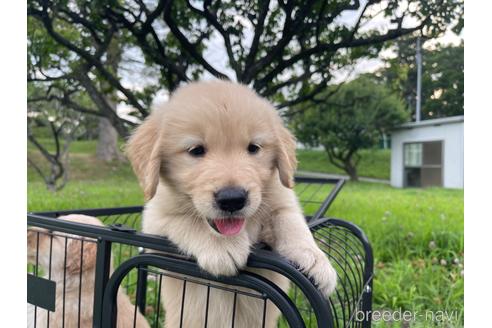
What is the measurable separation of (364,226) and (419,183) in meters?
6.15

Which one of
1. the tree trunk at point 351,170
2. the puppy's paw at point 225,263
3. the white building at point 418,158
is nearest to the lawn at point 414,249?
the puppy's paw at point 225,263

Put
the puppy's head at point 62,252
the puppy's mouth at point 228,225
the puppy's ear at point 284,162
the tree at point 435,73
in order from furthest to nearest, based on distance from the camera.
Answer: the tree at point 435,73
the puppy's head at point 62,252
the puppy's ear at point 284,162
the puppy's mouth at point 228,225

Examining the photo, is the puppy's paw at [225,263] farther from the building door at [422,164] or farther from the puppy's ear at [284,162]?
the building door at [422,164]

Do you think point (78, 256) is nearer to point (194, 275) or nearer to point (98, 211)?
point (98, 211)

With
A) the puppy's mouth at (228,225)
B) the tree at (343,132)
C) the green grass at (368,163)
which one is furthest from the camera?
the green grass at (368,163)

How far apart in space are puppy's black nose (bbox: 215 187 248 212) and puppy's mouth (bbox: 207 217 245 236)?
0.27ft

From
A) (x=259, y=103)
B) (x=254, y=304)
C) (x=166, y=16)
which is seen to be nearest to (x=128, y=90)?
(x=166, y=16)

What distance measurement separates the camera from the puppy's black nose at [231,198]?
3.36 feet

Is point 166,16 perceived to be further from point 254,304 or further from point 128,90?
point 254,304

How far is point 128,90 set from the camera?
328cm

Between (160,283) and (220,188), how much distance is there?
48 cm

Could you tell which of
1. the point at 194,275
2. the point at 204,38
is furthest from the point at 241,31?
the point at 194,275

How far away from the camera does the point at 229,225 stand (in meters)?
1.13

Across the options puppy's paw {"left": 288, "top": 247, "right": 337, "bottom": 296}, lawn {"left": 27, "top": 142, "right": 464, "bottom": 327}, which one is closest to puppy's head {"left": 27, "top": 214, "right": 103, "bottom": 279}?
puppy's paw {"left": 288, "top": 247, "right": 337, "bottom": 296}
